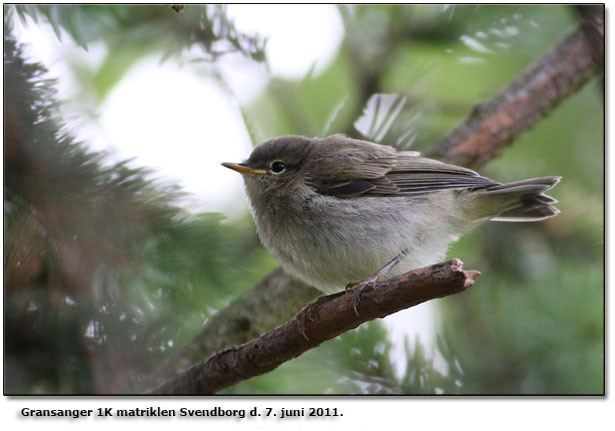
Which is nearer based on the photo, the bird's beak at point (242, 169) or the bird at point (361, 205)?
the bird at point (361, 205)

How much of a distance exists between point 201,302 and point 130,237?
14.4 inches

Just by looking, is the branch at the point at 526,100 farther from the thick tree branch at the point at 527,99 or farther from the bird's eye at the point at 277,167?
the bird's eye at the point at 277,167

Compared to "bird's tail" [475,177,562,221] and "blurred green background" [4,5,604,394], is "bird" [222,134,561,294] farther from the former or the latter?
"blurred green background" [4,5,604,394]

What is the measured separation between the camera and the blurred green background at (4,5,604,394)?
195cm

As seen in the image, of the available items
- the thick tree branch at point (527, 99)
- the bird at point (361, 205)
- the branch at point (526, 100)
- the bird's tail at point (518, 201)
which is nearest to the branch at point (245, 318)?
the thick tree branch at point (527, 99)

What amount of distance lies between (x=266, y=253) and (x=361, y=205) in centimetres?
51

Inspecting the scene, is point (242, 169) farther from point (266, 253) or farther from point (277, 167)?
point (266, 253)

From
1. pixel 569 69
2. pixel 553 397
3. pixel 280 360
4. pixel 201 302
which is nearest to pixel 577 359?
pixel 553 397

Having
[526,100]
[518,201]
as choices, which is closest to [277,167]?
[518,201]

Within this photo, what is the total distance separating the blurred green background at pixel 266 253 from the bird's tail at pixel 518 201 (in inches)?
11.2

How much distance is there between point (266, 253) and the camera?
2889 mm

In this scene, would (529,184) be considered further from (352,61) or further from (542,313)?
(352,61)

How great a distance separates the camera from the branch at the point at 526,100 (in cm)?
336

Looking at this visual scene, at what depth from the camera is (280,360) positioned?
2.20 m
